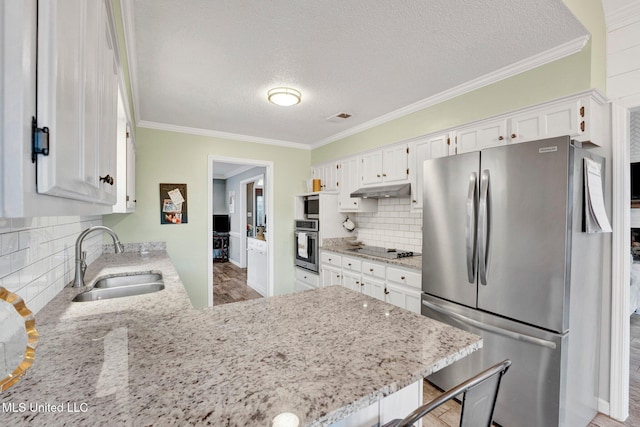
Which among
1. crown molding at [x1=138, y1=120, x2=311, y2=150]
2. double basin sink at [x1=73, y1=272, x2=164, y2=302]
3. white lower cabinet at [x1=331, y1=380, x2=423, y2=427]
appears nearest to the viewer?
white lower cabinet at [x1=331, y1=380, x2=423, y2=427]

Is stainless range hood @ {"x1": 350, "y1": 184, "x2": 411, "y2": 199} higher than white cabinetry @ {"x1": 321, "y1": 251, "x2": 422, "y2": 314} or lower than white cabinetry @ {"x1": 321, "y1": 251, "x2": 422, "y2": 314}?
higher

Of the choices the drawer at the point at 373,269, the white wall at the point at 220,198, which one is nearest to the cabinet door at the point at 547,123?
the drawer at the point at 373,269

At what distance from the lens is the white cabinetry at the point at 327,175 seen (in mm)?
4102

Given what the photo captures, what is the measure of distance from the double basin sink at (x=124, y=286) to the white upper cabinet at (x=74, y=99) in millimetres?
1078

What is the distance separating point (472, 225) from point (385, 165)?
1.51m

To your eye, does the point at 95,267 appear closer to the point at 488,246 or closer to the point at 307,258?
Answer: the point at 307,258

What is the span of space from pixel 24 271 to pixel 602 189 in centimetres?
319

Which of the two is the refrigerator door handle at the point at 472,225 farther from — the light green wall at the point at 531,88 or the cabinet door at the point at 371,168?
the cabinet door at the point at 371,168

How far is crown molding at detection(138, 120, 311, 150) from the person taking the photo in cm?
351

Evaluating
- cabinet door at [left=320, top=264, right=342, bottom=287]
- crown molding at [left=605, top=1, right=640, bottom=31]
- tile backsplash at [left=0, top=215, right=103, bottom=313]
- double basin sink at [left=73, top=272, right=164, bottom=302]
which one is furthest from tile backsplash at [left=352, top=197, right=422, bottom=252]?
tile backsplash at [left=0, top=215, right=103, bottom=313]

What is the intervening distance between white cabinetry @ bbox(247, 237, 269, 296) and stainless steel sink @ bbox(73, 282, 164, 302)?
2364 mm

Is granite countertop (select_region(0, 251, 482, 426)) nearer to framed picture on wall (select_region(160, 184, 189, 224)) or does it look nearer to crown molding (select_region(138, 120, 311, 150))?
framed picture on wall (select_region(160, 184, 189, 224))

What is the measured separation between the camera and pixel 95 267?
2.37 meters

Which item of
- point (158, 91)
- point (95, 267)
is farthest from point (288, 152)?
point (95, 267)
